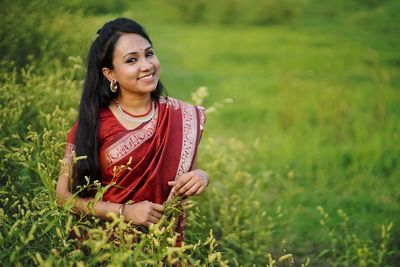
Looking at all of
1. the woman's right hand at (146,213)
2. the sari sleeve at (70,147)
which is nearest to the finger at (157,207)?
the woman's right hand at (146,213)

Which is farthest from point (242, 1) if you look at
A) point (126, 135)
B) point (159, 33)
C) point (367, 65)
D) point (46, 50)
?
point (126, 135)

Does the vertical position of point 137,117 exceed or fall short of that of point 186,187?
it exceeds it

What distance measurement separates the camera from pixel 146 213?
2363 mm

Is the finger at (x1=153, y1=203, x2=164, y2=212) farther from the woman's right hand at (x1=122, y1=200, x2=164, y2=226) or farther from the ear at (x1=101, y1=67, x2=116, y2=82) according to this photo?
the ear at (x1=101, y1=67, x2=116, y2=82)

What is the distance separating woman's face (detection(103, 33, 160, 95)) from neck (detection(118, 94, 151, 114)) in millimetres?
29

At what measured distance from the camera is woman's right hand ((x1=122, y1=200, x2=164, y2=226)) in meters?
2.37

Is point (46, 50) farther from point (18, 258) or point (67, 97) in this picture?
point (18, 258)

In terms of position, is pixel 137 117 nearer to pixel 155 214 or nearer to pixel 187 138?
pixel 187 138

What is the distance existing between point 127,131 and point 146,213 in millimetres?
420

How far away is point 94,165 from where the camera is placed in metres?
2.56

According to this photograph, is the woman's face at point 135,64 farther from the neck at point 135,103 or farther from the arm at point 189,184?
the arm at point 189,184

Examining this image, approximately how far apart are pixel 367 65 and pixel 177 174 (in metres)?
5.92

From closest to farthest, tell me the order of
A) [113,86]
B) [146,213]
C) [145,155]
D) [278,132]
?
[146,213]
[145,155]
[113,86]
[278,132]

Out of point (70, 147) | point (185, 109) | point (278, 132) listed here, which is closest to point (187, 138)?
point (185, 109)
